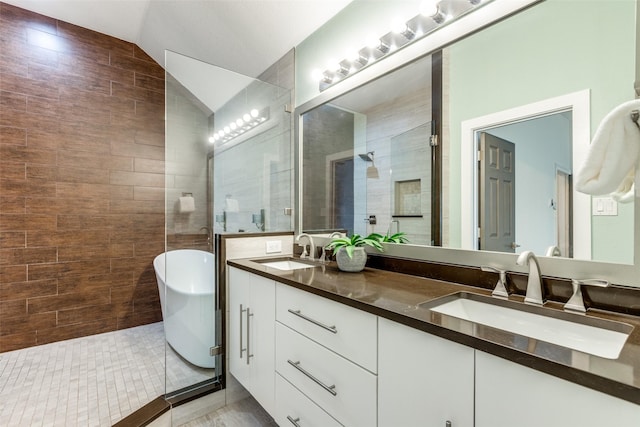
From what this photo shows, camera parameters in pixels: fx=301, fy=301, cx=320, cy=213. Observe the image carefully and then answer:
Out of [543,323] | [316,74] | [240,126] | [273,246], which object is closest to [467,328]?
[543,323]

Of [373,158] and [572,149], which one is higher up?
[373,158]

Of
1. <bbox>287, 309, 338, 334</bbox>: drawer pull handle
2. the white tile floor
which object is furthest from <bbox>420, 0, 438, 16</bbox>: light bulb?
the white tile floor

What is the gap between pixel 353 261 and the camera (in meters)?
1.57

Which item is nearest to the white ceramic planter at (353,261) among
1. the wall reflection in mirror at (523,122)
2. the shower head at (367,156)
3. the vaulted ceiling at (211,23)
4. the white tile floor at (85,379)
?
the wall reflection in mirror at (523,122)

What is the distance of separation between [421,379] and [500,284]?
51 cm

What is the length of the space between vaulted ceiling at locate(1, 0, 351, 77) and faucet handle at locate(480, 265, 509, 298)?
1.79 meters

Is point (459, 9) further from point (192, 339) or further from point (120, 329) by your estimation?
point (120, 329)

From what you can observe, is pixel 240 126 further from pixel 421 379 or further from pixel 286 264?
pixel 421 379

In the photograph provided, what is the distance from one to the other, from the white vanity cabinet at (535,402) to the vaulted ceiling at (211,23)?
2107mm

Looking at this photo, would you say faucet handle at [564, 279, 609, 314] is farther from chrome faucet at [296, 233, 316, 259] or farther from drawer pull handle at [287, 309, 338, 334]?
chrome faucet at [296, 233, 316, 259]

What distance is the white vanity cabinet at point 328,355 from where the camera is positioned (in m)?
1.00

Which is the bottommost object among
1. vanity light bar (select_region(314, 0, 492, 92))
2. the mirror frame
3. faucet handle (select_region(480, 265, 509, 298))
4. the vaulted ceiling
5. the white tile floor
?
the white tile floor

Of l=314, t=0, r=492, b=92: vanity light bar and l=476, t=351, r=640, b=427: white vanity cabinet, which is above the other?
l=314, t=0, r=492, b=92: vanity light bar

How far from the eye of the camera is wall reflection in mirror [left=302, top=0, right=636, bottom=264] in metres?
0.97
